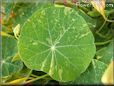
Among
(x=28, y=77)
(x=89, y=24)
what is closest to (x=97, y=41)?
(x=89, y=24)

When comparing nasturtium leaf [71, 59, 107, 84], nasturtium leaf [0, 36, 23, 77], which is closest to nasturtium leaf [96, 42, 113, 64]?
nasturtium leaf [71, 59, 107, 84]

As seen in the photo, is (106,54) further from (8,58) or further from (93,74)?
(8,58)

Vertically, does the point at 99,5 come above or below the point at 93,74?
above

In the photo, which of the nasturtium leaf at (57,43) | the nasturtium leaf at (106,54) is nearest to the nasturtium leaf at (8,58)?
Result: the nasturtium leaf at (57,43)

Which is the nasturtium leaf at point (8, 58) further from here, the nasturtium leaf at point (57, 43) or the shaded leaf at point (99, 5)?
the shaded leaf at point (99, 5)

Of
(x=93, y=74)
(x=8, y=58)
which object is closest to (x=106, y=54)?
(x=93, y=74)

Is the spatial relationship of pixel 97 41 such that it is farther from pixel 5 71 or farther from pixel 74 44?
pixel 5 71
